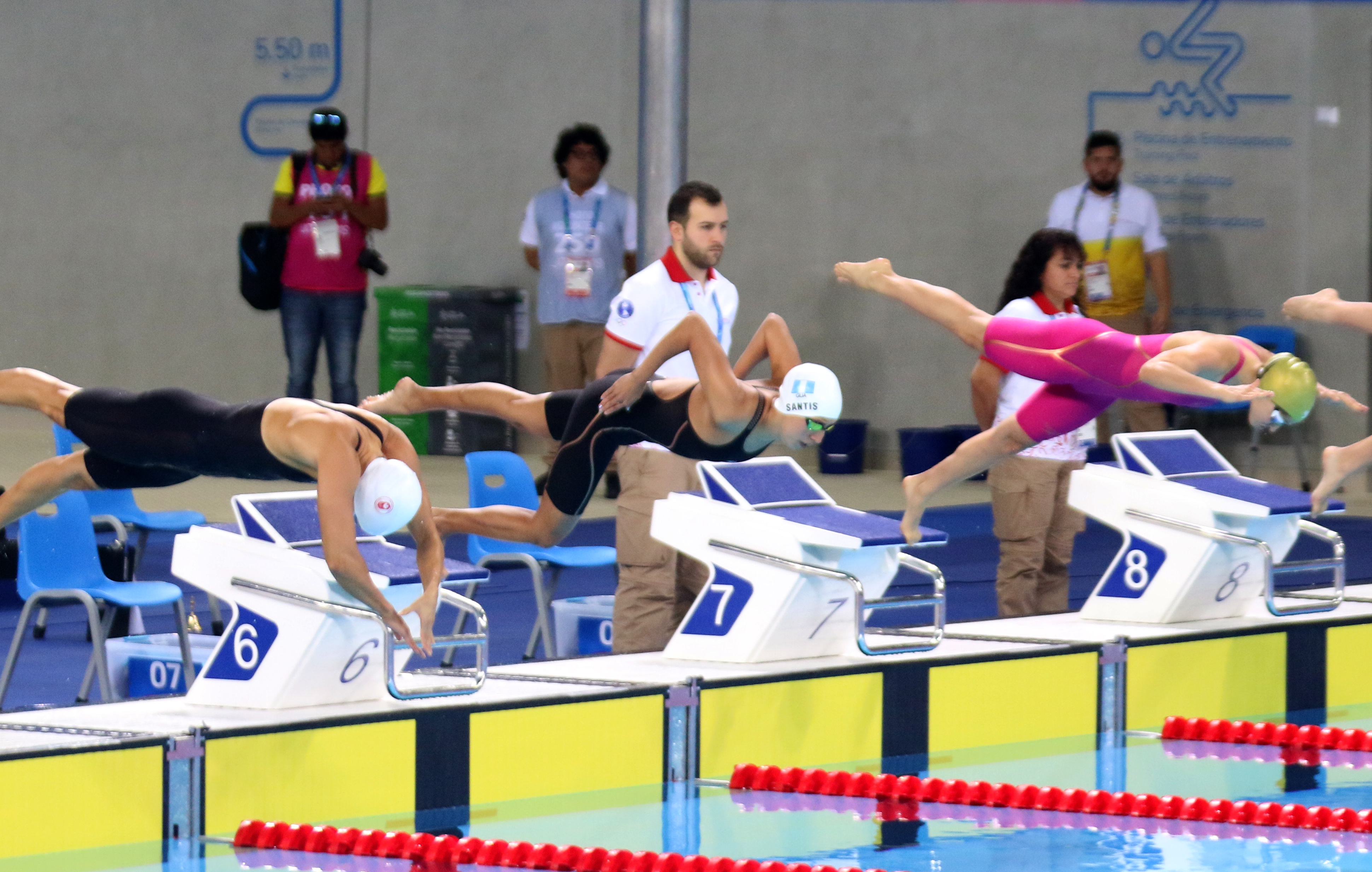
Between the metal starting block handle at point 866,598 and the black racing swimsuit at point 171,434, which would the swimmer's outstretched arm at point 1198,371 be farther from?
the black racing swimsuit at point 171,434

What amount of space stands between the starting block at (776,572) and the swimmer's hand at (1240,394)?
1.13 meters

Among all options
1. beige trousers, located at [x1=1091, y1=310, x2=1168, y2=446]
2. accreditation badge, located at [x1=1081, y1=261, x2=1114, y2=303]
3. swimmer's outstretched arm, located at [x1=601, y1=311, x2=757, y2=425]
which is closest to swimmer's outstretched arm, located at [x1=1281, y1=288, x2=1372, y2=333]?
swimmer's outstretched arm, located at [x1=601, y1=311, x2=757, y2=425]

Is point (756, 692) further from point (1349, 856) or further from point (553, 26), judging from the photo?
point (553, 26)

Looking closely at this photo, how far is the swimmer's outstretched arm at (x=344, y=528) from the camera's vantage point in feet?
18.0

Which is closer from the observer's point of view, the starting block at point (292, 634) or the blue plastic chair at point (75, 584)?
the starting block at point (292, 634)

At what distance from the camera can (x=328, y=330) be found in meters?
10.8

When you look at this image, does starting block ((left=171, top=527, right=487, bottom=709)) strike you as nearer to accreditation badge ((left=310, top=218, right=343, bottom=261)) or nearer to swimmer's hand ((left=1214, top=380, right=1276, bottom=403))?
swimmer's hand ((left=1214, top=380, right=1276, bottom=403))

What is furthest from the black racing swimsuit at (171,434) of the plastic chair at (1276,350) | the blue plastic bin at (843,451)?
the blue plastic bin at (843,451)

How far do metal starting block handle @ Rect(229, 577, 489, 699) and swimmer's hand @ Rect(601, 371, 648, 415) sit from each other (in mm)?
741

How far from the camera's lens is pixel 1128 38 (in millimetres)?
13578

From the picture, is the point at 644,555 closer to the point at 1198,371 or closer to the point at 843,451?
the point at 1198,371

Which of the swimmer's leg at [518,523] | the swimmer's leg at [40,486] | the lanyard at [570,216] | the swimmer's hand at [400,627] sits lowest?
the swimmer's hand at [400,627]

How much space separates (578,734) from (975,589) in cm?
389

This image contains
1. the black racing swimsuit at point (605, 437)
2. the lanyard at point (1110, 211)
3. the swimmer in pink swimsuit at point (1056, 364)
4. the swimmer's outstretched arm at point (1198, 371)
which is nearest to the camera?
the swimmer's outstretched arm at point (1198, 371)
